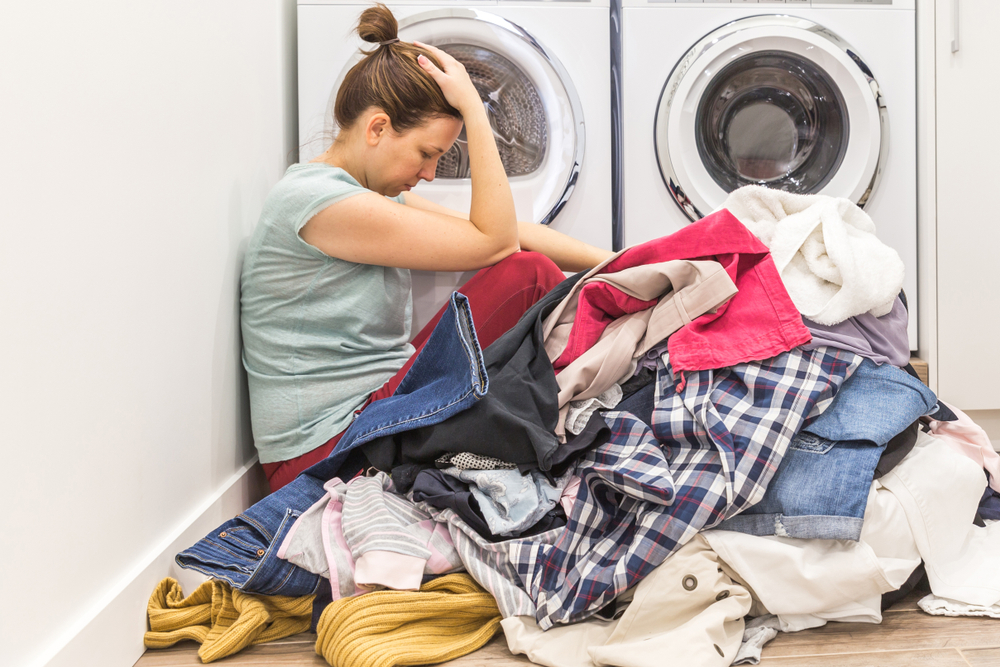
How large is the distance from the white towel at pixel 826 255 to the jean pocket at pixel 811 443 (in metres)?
0.17

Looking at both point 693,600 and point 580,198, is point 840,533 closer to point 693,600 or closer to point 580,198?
point 693,600

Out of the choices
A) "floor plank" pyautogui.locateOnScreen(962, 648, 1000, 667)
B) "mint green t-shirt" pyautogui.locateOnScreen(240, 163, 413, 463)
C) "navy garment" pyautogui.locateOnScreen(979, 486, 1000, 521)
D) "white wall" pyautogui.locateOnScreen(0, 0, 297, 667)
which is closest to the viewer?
"white wall" pyautogui.locateOnScreen(0, 0, 297, 667)

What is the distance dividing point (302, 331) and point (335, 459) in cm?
25

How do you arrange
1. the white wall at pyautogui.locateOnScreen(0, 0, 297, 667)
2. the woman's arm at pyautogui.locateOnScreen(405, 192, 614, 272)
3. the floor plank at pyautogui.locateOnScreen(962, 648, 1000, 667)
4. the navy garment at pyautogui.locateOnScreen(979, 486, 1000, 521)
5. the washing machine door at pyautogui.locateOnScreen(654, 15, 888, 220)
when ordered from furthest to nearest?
1. the washing machine door at pyautogui.locateOnScreen(654, 15, 888, 220)
2. the woman's arm at pyautogui.locateOnScreen(405, 192, 614, 272)
3. the navy garment at pyautogui.locateOnScreen(979, 486, 1000, 521)
4. the floor plank at pyautogui.locateOnScreen(962, 648, 1000, 667)
5. the white wall at pyautogui.locateOnScreen(0, 0, 297, 667)

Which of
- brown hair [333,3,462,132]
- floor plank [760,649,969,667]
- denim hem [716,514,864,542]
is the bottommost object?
floor plank [760,649,969,667]

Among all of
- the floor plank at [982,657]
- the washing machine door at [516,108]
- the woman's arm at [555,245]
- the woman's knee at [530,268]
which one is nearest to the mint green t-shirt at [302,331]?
the woman's knee at [530,268]

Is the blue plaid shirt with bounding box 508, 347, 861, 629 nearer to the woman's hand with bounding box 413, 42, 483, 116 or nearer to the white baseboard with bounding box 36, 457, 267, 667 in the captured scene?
the white baseboard with bounding box 36, 457, 267, 667

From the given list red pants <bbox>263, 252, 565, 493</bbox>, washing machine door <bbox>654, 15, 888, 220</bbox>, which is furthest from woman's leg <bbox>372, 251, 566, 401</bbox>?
washing machine door <bbox>654, 15, 888, 220</bbox>

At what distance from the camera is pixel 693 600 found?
2.69 ft

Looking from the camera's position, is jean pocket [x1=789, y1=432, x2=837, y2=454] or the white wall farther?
jean pocket [x1=789, y1=432, x2=837, y2=454]

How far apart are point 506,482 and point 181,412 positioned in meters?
0.47

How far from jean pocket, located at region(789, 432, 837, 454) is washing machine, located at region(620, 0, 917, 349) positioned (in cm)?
80

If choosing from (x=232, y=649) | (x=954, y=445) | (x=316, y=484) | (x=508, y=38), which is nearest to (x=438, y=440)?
(x=316, y=484)

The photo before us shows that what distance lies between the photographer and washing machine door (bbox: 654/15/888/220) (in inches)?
62.2
